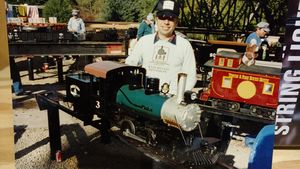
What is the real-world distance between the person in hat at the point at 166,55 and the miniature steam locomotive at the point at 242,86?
119 mm

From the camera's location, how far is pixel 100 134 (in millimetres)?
1773

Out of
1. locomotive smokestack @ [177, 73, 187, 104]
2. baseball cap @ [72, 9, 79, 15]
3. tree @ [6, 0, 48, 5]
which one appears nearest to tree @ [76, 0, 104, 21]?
baseball cap @ [72, 9, 79, 15]

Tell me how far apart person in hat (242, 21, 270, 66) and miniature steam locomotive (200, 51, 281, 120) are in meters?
0.05

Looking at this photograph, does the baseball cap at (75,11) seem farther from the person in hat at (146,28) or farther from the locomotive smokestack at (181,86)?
the locomotive smokestack at (181,86)

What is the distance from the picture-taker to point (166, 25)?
4.63ft

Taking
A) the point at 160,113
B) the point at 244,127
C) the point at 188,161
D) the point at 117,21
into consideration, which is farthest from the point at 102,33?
the point at 244,127

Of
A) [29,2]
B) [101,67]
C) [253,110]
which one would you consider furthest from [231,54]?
[29,2]

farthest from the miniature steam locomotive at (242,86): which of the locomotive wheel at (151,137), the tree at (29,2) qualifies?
the tree at (29,2)

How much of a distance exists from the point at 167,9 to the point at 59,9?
1.60 feet

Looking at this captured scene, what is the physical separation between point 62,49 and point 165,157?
729 mm

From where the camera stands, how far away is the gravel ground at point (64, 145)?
1463 mm

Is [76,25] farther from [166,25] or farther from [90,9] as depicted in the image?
[166,25]

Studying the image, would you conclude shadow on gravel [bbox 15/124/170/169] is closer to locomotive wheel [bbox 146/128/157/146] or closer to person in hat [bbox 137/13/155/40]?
locomotive wheel [bbox 146/128/157/146]

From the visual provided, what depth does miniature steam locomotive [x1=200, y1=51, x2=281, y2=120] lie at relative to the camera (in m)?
1.46
